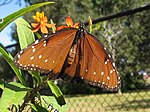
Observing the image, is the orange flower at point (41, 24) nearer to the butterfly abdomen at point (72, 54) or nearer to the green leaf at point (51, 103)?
the butterfly abdomen at point (72, 54)

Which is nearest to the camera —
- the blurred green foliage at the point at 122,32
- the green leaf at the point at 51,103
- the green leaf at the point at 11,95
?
the green leaf at the point at 11,95

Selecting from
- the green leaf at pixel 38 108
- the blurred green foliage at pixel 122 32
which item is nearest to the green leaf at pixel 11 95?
the green leaf at pixel 38 108

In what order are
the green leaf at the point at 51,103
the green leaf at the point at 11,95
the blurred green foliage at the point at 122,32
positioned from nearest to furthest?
the green leaf at the point at 11,95 → the green leaf at the point at 51,103 → the blurred green foliage at the point at 122,32

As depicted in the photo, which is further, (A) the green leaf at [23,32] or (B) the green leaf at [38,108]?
(A) the green leaf at [23,32]

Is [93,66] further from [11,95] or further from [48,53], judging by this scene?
[11,95]

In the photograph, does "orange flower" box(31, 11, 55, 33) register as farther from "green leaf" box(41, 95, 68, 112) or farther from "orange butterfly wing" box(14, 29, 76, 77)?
"green leaf" box(41, 95, 68, 112)
